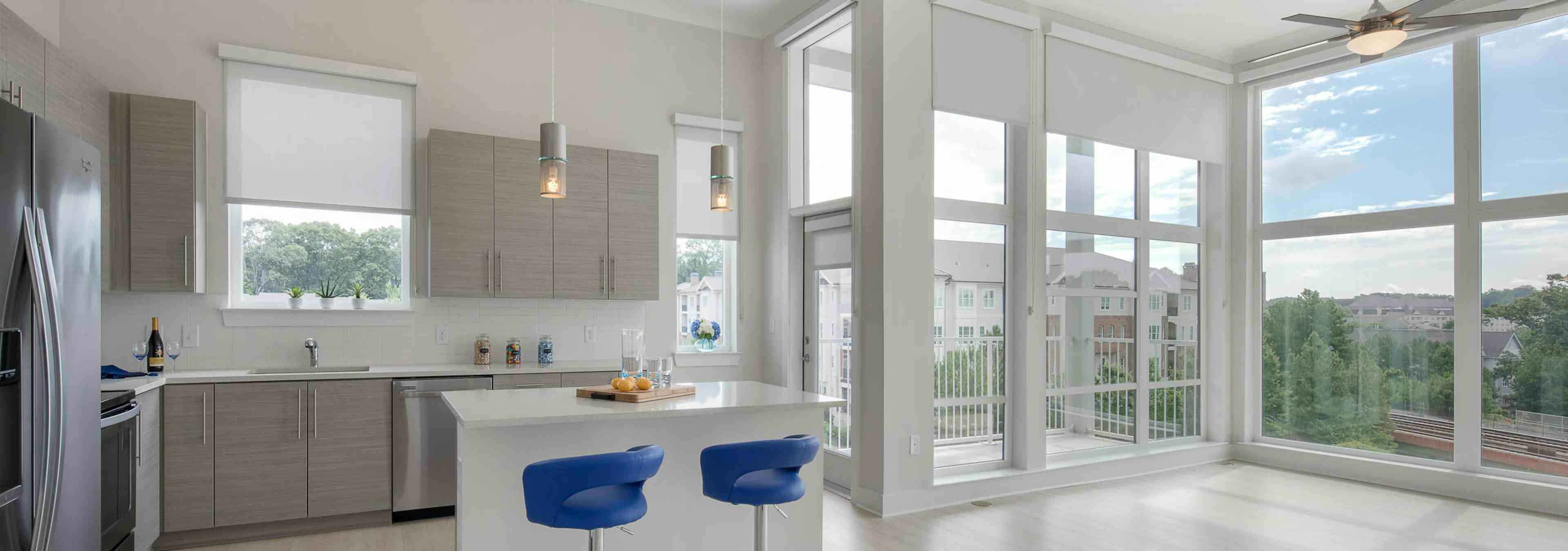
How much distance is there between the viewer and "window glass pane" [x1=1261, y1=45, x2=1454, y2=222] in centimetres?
521

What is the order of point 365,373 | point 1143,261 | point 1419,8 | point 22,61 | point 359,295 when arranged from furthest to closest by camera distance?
point 1143,261 < point 359,295 < point 365,373 < point 1419,8 < point 22,61

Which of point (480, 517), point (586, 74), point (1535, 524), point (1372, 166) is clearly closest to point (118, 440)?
point (480, 517)

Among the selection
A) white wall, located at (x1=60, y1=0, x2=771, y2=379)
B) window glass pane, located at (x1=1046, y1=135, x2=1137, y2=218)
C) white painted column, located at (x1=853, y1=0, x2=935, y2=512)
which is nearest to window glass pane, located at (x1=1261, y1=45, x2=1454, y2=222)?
window glass pane, located at (x1=1046, y1=135, x2=1137, y2=218)

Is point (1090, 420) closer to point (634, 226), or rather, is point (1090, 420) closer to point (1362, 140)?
point (1362, 140)

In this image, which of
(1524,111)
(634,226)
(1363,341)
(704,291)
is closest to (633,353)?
Answer: (634,226)

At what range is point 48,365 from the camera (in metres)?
2.26

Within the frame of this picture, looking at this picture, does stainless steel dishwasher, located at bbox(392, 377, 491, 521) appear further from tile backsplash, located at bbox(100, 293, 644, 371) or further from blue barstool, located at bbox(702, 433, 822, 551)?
blue barstool, located at bbox(702, 433, 822, 551)

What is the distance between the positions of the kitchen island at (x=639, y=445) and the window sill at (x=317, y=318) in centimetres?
163

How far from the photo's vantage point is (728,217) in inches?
224

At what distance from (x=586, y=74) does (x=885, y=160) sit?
2.19 metres

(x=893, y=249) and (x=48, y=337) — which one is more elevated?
(x=893, y=249)

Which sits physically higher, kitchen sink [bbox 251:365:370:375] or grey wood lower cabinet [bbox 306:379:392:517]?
kitchen sink [bbox 251:365:370:375]

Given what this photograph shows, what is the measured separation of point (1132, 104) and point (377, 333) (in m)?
5.37

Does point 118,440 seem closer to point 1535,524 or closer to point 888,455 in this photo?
point 888,455
